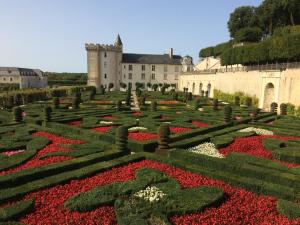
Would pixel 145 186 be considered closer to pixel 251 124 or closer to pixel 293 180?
pixel 293 180

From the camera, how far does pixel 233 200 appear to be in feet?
26.6

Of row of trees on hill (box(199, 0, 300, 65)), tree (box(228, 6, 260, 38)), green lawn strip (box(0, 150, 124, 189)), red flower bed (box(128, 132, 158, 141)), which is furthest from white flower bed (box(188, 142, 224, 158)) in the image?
tree (box(228, 6, 260, 38))

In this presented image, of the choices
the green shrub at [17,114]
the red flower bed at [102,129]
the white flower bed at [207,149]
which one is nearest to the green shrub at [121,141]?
the white flower bed at [207,149]

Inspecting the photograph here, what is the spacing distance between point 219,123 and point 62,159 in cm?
1156

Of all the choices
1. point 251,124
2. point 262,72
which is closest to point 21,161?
point 251,124

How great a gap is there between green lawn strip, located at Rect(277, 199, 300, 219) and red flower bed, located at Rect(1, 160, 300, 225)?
5.4 inches

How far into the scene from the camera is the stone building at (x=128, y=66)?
72.5 metres

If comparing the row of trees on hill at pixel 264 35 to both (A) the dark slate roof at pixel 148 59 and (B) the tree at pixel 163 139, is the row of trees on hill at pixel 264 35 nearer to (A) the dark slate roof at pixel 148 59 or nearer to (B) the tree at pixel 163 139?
(A) the dark slate roof at pixel 148 59

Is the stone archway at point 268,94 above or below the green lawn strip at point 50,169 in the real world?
above

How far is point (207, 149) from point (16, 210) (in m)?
8.93

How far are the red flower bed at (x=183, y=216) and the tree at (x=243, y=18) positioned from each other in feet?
207

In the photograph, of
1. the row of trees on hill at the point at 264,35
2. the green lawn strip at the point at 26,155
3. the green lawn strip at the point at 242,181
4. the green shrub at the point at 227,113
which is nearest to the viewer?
the green lawn strip at the point at 242,181

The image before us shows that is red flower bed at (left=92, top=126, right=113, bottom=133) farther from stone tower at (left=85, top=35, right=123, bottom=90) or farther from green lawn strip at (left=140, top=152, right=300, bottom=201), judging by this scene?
stone tower at (left=85, top=35, right=123, bottom=90)

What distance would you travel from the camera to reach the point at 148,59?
81750mm
